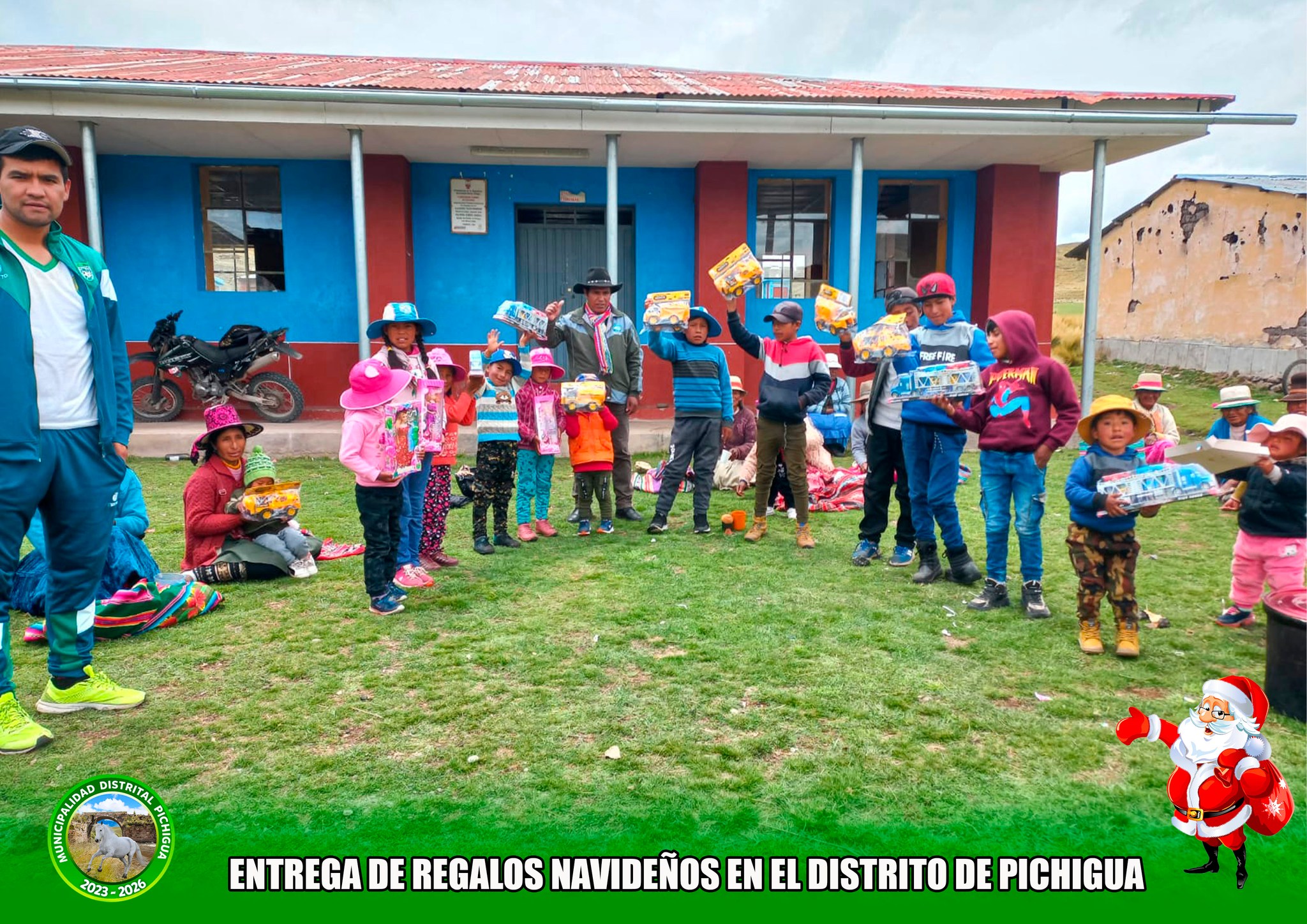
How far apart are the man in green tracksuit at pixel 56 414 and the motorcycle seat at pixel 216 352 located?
23.7 feet

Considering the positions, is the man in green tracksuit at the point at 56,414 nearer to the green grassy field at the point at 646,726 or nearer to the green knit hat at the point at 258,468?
the green grassy field at the point at 646,726

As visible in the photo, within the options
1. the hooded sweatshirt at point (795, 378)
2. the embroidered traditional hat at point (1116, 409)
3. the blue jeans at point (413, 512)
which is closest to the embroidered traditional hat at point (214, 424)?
the blue jeans at point (413, 512)

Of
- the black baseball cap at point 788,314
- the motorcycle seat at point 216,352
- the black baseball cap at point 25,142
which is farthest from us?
the motorcycle seat at point 216,352

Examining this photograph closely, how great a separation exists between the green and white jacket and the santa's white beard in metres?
3.78

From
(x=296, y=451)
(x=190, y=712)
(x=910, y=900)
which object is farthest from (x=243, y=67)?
(x=910, y=900)

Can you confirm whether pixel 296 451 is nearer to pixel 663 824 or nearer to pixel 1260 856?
pixel 663 824

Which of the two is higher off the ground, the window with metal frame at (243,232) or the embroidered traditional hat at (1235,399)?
the window with metal frame at (243,232)

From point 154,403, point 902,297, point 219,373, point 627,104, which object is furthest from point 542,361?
point 154,403

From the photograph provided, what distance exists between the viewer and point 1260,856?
2.54 meters

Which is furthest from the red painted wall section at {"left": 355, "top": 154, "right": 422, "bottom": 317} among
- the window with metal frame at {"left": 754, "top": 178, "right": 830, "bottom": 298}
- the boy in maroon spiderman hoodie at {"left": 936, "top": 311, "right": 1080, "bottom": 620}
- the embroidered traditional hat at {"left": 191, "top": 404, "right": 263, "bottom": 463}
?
the boy in maroon spiderman hoodie at {"left": 936, "top": 311, "right": 1080, "bottom": 620}

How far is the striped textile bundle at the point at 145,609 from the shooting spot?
4320mm

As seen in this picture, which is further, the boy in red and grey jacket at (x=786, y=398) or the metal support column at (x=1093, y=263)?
the metal support column at (x=1093, y=263)

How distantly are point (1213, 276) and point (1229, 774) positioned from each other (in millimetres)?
12748

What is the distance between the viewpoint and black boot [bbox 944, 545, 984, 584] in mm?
5449
